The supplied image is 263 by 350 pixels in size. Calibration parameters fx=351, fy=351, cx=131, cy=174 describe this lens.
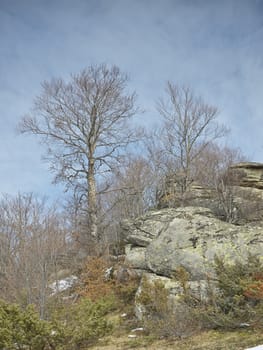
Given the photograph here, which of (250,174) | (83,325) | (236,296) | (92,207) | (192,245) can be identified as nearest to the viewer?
(83,325)

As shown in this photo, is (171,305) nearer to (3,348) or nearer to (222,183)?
(3,348)

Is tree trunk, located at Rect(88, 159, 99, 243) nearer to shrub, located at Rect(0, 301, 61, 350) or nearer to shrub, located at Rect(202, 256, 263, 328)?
shrub, located at Rect(202, 256, 263, 328)

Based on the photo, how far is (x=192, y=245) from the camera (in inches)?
374

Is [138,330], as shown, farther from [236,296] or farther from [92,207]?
[92,207]

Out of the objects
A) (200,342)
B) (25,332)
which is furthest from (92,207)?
(200,342)

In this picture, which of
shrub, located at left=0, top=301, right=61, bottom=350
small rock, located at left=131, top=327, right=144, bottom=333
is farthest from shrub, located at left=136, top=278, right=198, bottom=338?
shrub, located at left=0, top=301, right=61, bottom=350

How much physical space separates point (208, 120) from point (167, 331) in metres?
15.0

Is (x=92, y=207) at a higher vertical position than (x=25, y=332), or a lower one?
higher

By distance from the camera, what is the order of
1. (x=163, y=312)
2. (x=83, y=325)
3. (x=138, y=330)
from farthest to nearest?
(x=138, y=330) → (x=163, y=312) → (x=83, y=325)

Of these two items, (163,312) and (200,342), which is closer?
(200,342)

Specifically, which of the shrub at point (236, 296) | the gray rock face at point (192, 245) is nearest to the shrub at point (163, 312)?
the shrub at point (236, 296)

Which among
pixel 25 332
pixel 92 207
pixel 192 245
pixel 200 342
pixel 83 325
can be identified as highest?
pixel 92 207

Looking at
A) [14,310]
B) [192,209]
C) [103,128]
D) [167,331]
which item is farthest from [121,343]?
[103,128]

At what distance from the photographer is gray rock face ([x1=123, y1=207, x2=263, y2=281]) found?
29.5 ft
